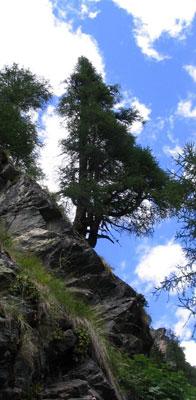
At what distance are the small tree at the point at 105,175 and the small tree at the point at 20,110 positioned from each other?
1785mm

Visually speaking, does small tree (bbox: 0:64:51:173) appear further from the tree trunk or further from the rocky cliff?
the rocky cliff

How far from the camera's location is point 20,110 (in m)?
25.1

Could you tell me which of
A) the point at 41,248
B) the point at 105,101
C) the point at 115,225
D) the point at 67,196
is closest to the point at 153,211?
the point at 115,225

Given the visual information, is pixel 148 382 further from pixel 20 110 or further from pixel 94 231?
pixel 20 110

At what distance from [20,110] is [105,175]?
4.76 metres

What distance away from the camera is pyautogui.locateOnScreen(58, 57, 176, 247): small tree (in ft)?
74.7

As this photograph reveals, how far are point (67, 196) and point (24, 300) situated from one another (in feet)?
51.9

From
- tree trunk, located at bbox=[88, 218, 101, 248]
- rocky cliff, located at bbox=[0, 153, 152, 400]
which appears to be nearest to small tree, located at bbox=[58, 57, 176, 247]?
tree trunk, located at bbox=[88, 218, 101, 248]

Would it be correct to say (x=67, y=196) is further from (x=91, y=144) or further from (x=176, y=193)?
(x=176, y=193)

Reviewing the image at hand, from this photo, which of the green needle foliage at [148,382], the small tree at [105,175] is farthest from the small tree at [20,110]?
the green needle foliage at [148,382]

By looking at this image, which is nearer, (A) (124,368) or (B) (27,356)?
(B) (27,356)

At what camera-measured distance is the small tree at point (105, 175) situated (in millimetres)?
22781

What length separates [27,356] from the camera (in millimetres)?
6703

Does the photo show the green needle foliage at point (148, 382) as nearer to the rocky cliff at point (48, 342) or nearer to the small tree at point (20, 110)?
the rocky cliff at point (48, 342)
